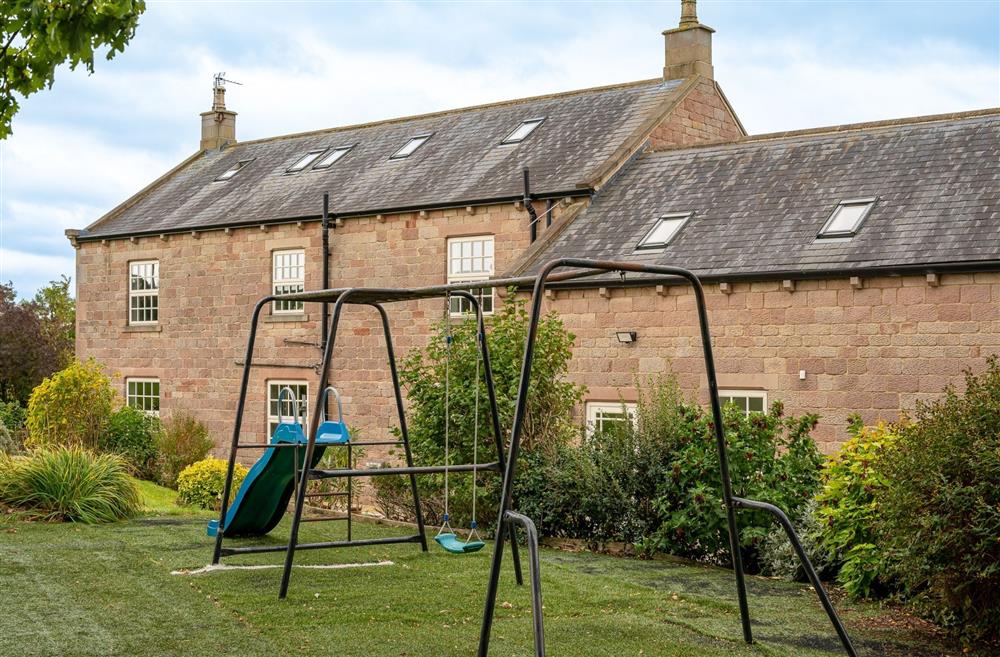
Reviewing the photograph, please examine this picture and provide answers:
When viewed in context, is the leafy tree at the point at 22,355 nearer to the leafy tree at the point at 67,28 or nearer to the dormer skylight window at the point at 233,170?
the dormer skylight window at the point at 233,170

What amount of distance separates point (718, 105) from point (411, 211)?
21.9 feet

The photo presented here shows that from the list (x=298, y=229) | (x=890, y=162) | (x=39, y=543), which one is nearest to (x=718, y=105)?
(x=890, y=162)

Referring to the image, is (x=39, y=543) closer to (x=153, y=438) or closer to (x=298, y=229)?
(x=153, y=438)

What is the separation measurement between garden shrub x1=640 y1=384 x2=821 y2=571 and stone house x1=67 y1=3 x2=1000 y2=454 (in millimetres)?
2346

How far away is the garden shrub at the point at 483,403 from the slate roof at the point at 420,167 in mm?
6072

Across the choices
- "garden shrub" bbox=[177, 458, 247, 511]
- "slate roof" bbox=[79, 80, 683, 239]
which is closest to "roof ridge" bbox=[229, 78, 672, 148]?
"slate roof" bbox=[79, 80, 683, 239]

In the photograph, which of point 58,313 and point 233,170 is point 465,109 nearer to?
point 233,170

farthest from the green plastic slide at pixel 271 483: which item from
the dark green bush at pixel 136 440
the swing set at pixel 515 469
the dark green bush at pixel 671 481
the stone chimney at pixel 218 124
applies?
the stone chimney at pixel 218 124

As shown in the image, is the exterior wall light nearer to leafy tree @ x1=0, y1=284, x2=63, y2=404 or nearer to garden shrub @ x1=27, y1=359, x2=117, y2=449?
Result: garden shrub @ x1=27, y1=359, x2=117, y2=449

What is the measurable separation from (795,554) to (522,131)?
14.2m

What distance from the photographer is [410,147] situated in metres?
24.7

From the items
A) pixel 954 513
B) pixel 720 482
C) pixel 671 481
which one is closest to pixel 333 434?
pixel 671 481

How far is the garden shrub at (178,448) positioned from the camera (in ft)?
69.6

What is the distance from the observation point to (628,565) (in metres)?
Result: 11.3
